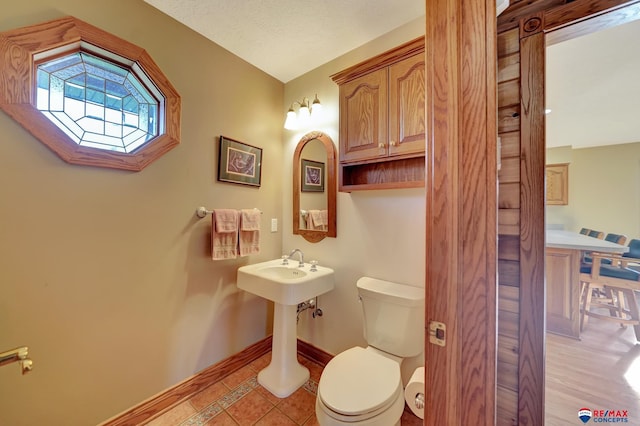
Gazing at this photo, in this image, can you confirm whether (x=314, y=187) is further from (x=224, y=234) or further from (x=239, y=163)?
(x=224, y=234)

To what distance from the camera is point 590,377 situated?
46.0 inches

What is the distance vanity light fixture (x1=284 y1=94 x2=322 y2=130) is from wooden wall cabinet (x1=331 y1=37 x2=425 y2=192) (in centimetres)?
29

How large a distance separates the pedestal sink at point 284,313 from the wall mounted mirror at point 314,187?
36 centimetres

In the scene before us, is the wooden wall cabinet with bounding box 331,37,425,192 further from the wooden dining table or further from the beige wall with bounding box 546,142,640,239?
the beige wall with bounding box 546,142,640,239

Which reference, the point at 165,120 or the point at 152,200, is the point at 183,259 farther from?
the point at 165,120

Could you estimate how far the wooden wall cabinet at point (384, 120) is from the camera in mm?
1373

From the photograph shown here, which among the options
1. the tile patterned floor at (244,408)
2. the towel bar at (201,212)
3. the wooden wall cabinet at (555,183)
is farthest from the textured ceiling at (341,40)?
the tile patterned floor at (244,408)

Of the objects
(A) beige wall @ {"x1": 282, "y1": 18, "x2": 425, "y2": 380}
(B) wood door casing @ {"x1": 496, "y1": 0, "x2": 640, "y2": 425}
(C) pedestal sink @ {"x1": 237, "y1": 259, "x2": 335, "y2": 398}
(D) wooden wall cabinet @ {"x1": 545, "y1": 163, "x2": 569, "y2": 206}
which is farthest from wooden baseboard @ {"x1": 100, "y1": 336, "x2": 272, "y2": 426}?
(D) wooden wall cabinet @ {"x1": 545, "y1": 163, "x2": 569, "y2": 206}

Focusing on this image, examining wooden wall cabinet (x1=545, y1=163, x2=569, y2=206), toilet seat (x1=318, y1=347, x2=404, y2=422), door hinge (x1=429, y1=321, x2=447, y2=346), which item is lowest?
toilet seat (x1=318, y1=347, x2=404, y2=422)

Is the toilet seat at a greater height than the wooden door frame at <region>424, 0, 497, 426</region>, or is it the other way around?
the wooden door frame at <region>424, 0, 497, 426</region>

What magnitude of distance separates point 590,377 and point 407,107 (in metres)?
1.71

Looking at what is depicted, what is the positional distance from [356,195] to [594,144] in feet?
12.0

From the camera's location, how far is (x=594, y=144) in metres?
3.06

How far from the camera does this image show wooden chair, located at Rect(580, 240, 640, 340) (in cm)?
208
